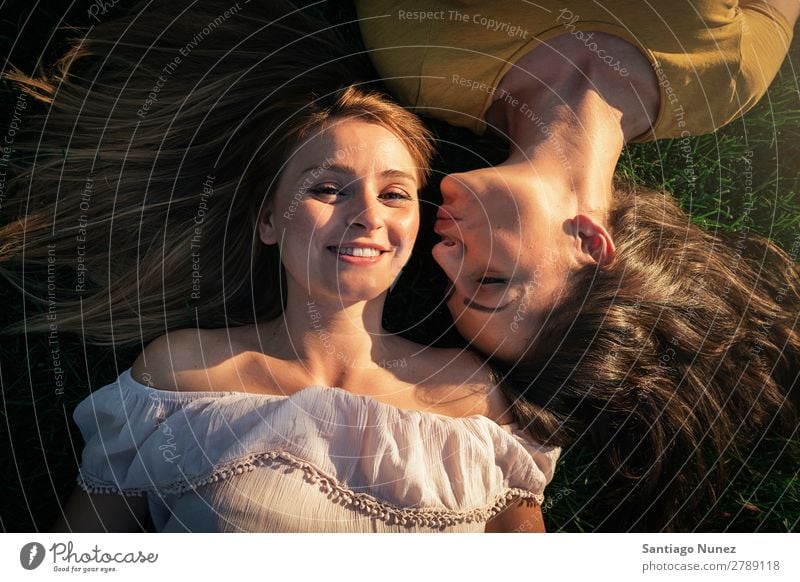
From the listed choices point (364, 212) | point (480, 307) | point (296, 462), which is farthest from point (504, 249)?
point (296, 462)

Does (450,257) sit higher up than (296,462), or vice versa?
(450,257)

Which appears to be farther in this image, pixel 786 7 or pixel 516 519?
pixel 786 7

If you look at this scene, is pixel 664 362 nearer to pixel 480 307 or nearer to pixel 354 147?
pixel 480 307

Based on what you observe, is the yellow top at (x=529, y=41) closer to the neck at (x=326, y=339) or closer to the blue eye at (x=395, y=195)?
the blue eye at (x=395, y=195)

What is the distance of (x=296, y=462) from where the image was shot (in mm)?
1281

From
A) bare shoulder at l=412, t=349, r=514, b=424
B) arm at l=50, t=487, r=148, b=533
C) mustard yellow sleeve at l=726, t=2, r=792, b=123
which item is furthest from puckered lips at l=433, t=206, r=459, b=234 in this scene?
arm at l=50, t=487, r=148, b=533

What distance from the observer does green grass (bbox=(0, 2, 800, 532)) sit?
4.85 feet

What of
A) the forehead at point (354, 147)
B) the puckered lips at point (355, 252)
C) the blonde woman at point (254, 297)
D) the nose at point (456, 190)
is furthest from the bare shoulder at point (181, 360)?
the nose at point (456, 190)

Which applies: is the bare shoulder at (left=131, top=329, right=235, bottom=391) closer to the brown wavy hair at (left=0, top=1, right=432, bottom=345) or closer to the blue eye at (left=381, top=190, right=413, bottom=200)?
the brown wavy hair at (left=0, top=1, right=432, bottom=345)

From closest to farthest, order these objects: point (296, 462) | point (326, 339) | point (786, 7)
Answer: point (296, 462) → point (326, 339) → point (786, 7)

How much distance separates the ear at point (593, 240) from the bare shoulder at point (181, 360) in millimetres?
624

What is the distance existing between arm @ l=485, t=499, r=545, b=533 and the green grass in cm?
13

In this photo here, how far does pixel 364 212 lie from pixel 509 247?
9.7 inches

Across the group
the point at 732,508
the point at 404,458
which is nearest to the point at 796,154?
the point at 732,508
